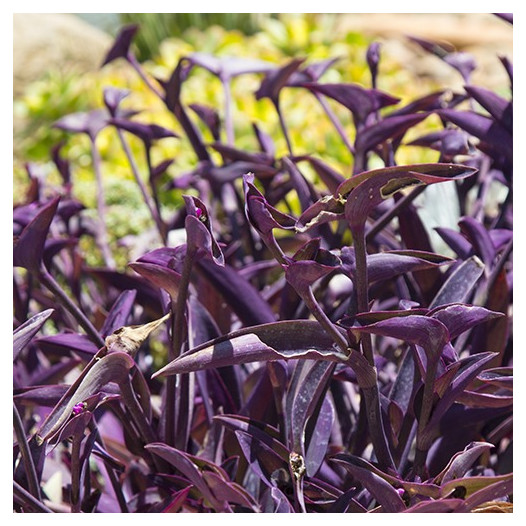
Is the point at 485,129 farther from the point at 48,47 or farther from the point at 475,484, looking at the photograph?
the point at 48,47

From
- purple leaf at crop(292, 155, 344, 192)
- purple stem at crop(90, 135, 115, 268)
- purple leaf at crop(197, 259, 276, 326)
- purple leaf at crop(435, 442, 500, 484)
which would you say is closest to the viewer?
purple leaf at crop(435, 442, 500, 484)

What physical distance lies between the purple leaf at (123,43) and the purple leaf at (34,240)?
0.58 m

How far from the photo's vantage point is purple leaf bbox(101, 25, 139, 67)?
3.98 ft

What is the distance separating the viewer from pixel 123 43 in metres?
1.22

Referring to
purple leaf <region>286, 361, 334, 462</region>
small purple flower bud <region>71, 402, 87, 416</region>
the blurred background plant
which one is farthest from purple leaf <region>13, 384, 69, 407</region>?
the blurred background plant

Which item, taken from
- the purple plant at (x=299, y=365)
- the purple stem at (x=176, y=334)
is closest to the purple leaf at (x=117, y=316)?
the purple plant at (x=299, y=365)

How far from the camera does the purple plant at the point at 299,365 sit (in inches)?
22.8

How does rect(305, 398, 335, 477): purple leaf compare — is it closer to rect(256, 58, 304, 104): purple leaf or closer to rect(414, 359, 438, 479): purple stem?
rect(414, 359, 438, 479): purple stem

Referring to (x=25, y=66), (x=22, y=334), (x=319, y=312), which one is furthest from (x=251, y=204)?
(x=25, y=66)

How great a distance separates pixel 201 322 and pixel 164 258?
182mm

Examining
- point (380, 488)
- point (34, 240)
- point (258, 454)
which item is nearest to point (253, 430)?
point (258, 454)

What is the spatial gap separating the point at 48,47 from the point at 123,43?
12.6 feet
